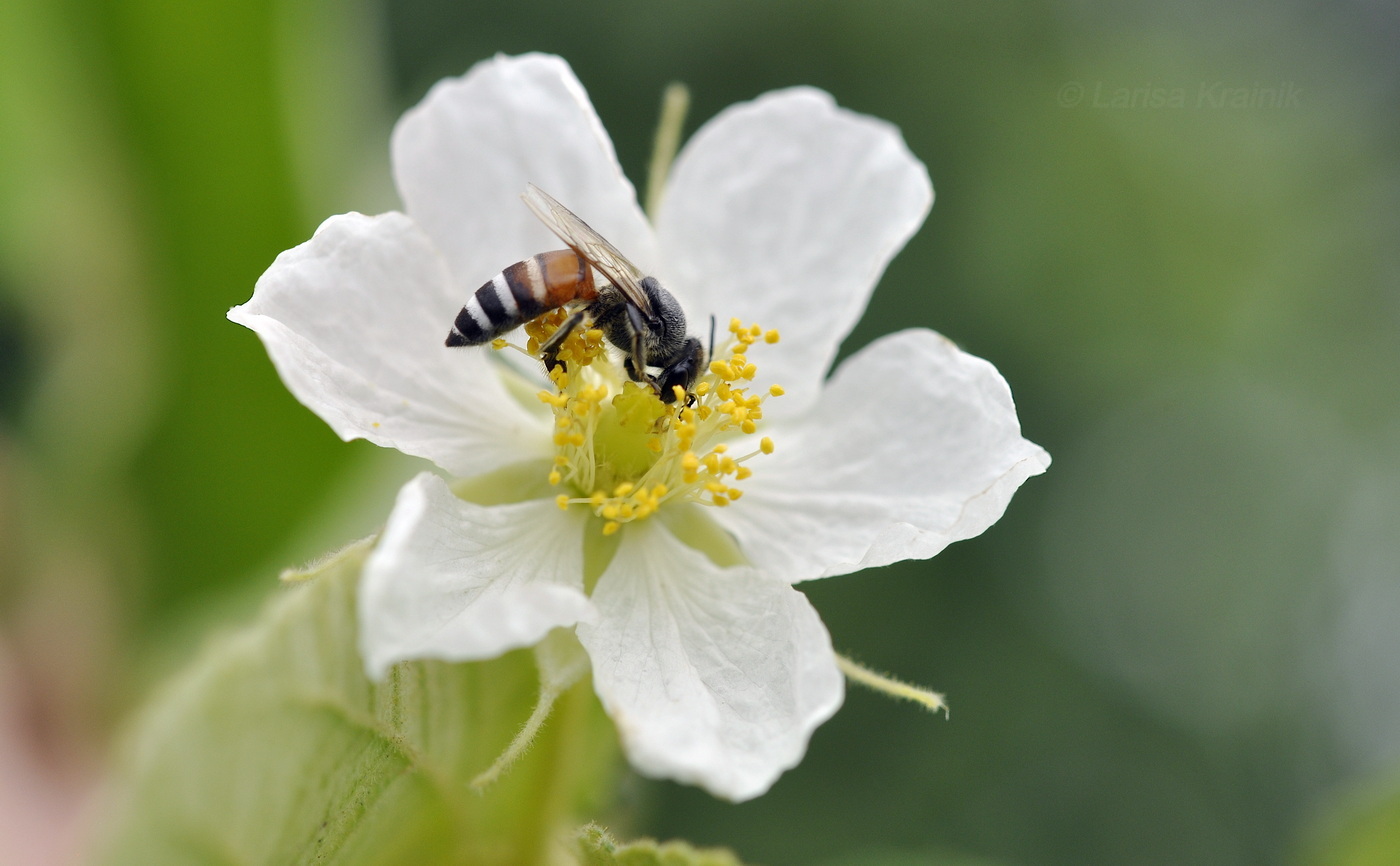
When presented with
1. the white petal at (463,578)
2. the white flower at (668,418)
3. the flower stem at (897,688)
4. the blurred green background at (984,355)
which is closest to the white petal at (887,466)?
the white flower at (668,418)

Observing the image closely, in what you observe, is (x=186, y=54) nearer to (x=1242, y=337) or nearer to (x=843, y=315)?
(x=843, y=315)

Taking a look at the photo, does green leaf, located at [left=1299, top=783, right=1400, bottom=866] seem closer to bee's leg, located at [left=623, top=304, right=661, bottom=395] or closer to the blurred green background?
the blurred green background

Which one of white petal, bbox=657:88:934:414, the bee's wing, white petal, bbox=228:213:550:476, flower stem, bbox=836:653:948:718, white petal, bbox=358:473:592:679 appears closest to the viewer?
white petal, bbox=358:473:592:679

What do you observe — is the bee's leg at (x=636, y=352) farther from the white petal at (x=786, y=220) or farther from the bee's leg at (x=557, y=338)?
the white petal at (x=786, y=220)

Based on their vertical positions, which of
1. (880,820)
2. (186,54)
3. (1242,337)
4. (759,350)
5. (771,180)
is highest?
(186,54)

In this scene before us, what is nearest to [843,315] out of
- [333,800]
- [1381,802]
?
[333,800]

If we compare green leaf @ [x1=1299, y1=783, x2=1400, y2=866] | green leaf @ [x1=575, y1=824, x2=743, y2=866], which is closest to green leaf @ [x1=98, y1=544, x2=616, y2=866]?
green leaf @ [x1=575, y1=824, x2=743, y2=866]
